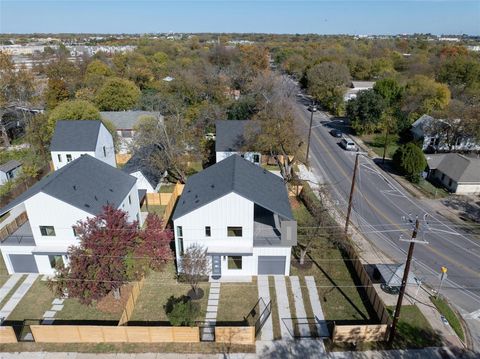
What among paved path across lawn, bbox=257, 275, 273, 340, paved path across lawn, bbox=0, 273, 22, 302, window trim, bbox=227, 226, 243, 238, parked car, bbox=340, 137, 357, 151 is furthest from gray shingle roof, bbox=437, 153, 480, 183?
paved path across lawn, bbox=0, 273, 22, 302

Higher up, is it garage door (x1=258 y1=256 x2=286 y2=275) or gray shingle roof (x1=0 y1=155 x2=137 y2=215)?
gray shingle roof (x1=0 y1=155 x2=137 y2=215)

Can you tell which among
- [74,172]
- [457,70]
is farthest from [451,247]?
[457,70]

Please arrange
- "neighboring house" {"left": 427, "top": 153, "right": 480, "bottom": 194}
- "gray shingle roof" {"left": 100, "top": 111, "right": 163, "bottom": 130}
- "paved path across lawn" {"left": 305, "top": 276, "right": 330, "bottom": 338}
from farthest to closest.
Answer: "gray shingle roof" {"left": 100, "top": 111, "right": 163, "bottom": 130} < "neighboring house" {"left": 427, "top": 153, "right": 480, "bottom": 194} < "paved path across lawn" {"left": 305, "top": 276, "right": 330, "bottom": 338}

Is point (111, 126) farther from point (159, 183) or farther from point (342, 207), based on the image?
point (342, 207)

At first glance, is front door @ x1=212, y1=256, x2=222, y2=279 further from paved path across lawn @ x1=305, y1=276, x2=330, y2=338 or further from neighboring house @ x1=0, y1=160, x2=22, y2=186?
neighboring house @ x1=0, y1=160, x2=22, y2=186

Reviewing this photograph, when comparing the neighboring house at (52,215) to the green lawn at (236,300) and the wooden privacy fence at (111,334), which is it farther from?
the green lawn at (236,300)
